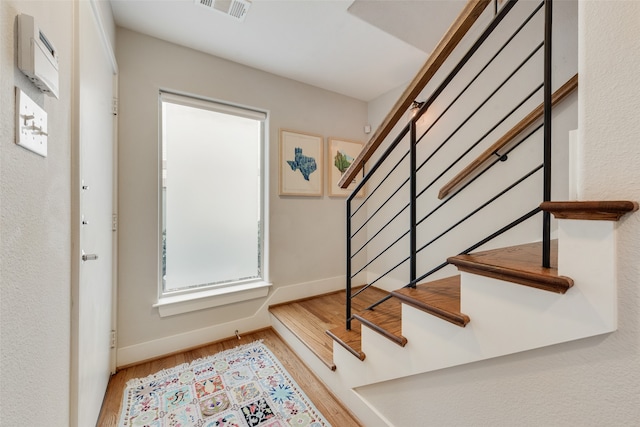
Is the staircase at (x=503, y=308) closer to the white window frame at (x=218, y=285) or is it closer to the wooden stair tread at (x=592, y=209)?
the wooden stair tread at (x=592, y=209)

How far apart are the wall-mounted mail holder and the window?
1.44 m

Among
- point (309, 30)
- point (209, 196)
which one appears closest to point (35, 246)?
point (209, 196)

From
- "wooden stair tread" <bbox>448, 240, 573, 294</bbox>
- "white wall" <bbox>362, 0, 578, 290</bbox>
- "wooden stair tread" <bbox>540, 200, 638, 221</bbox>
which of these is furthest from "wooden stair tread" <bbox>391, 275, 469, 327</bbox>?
"wooden stair tread" <bbox>540, 200, 638, 221</bbox>

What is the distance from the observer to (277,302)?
2.49 metres

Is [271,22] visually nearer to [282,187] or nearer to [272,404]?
[282,187]

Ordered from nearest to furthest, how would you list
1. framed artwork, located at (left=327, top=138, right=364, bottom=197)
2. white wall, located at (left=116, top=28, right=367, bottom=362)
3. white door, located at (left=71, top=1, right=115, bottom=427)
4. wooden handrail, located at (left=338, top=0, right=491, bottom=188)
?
wooden handrail, located at (left=338, top=0, right=491, bottom=188) < white door, located at (left=71, top=1, right=115, bottom=427) < white wall, located at (left=116, top=28, right=367, bottom=362) < framed artwork, located at (left=327, top=138, right=364, bottom=197)

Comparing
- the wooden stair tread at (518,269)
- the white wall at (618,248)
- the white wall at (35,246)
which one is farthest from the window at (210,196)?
the white wall at (618,248)

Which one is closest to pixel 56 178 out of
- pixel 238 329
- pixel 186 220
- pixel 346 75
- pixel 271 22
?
pixel 186 220

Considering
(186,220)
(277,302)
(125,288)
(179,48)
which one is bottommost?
(277,302)

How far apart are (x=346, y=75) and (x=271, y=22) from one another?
941 mm

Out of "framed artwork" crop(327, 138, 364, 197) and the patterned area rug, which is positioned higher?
"framed artwork" crop(327, 138, 364, 197)

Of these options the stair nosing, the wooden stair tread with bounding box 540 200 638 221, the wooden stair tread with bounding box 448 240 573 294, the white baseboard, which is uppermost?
the wooden stair tread with bounding box 540 200 638 221

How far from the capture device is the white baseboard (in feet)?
6.22

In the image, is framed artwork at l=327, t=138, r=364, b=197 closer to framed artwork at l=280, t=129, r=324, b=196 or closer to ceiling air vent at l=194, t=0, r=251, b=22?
framed artwork at l=280, t=129, r=324, b=196
